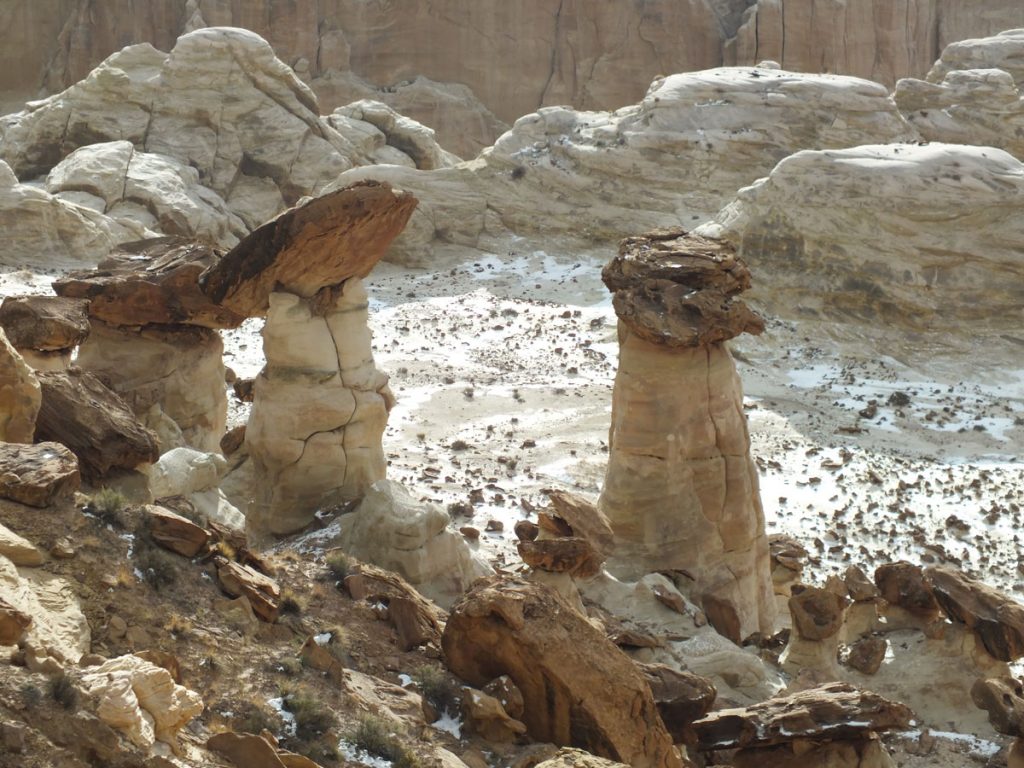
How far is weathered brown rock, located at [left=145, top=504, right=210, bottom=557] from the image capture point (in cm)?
869

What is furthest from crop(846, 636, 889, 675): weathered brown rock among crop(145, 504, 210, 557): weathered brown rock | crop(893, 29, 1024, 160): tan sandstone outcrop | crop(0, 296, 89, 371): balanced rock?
crop(893, 29, 1024, 160): tan sandstone outcrop

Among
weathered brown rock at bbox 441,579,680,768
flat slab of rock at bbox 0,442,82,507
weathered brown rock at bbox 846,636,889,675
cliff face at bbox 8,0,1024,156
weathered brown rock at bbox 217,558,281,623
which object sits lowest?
weathered brown rock at bbox 846,636,889,675

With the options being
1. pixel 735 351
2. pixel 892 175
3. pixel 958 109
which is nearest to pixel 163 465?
pixel 735 351

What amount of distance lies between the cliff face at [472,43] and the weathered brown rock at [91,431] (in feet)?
136

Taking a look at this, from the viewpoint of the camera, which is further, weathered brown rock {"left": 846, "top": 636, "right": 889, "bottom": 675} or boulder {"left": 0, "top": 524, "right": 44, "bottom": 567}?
weathered brown rock {"left": 846, "top": 636, "right": 889, "bottom": 675}

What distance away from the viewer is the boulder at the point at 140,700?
19.4 feet

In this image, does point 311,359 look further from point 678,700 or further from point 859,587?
point 859,587

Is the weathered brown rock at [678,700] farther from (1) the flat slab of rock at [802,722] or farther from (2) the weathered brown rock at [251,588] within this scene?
(2) the weathered brown rock at [251,588]

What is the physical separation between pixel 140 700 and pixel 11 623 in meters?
0.69

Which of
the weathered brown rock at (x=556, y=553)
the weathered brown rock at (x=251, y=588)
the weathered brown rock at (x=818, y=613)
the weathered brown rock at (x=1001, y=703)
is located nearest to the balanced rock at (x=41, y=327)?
the weathered brown rock at (x=251, y=588)

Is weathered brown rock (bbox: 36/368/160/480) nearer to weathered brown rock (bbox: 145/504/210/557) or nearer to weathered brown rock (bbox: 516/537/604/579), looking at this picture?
weathered brown rock (bbox: 145/504/210/557)

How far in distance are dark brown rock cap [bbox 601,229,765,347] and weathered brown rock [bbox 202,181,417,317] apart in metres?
2.61

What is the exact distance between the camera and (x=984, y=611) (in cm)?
1280

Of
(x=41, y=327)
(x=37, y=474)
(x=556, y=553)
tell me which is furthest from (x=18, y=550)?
(x=556, y=553)
